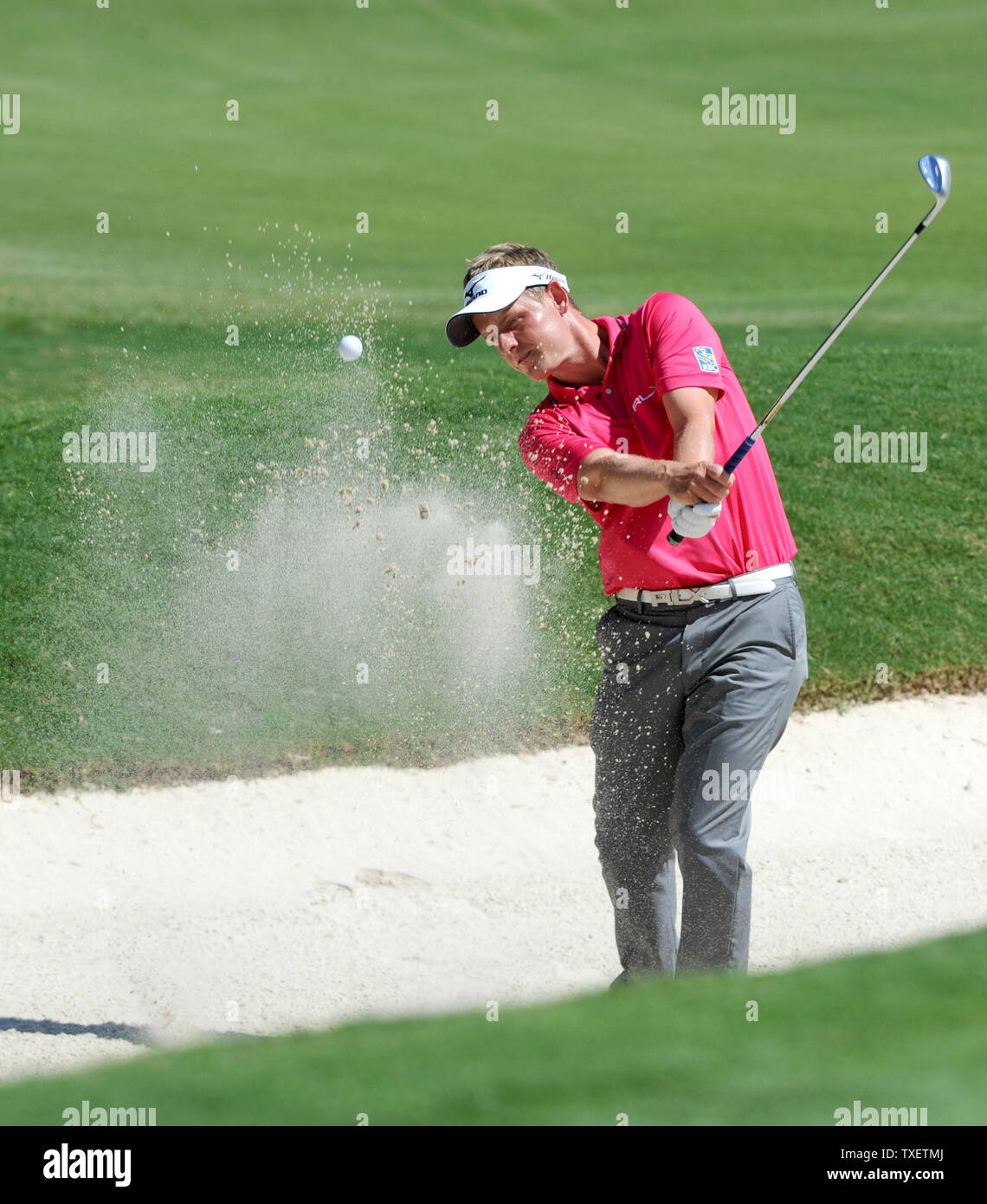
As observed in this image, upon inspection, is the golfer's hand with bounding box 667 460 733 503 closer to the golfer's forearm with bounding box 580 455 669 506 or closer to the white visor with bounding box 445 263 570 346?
the golfer's forearm with bounding box 580 455 669 506

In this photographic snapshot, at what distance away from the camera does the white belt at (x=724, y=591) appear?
4023 mm

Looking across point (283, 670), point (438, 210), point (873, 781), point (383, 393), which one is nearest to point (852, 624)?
point (873, 781)

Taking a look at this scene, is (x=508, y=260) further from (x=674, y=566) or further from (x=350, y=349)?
(x=350, y=349)

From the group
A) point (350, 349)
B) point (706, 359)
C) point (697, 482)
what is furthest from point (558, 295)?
point (350, 349)

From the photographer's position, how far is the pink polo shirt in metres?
3.99

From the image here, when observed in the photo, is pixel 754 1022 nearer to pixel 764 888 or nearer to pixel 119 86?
pixel 764 888

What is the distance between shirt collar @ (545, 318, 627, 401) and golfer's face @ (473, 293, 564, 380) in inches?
3.4

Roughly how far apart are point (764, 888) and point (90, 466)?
4677 mm

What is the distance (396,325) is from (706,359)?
9.04m

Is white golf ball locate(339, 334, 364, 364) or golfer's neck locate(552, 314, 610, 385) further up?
white golf ball locate(339, 334, 364, 364)

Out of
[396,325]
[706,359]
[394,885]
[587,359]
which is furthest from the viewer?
[396,325]

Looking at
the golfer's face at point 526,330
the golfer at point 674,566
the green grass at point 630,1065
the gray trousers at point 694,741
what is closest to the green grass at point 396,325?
the gray trousers at point 694,741

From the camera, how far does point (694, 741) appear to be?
4.07 meters

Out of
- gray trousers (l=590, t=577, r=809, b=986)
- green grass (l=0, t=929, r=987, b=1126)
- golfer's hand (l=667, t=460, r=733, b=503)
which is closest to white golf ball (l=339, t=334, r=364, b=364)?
gray trousers (l=590, t=577, r=809, b=986)
